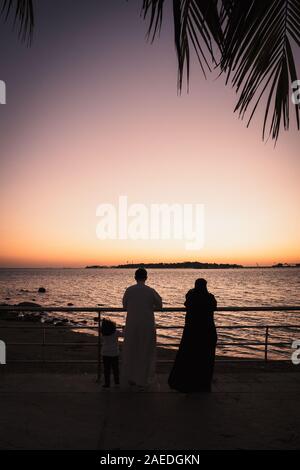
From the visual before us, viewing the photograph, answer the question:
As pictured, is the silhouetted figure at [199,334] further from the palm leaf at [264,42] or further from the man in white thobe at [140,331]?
the palm leaf at [264,42]

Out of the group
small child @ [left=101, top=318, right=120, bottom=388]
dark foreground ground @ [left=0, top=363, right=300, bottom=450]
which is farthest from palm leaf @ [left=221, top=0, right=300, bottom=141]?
small child @ [left=101, top=318, right=120, bottom=388]

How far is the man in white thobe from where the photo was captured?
5309mm

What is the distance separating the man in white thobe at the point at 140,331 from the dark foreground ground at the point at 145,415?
367 millimetres

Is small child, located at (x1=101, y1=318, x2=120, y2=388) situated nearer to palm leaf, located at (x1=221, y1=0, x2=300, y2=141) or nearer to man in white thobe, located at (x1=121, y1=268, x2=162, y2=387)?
man in white thobe, located at (x1=121, y1=268, x2=162, y2=387)

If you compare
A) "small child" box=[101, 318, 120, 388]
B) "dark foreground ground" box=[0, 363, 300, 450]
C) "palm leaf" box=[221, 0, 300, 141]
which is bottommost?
"dark foreground ground" box=[0, 363, 300, 450]

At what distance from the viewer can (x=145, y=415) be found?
13.7 ft

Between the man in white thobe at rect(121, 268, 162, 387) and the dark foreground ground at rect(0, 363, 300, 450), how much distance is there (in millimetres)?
367

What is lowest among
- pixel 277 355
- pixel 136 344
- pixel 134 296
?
pixel 277 355

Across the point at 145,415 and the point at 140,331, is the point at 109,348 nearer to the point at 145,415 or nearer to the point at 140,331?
the point at 140,331

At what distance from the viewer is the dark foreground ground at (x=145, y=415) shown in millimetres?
3504
